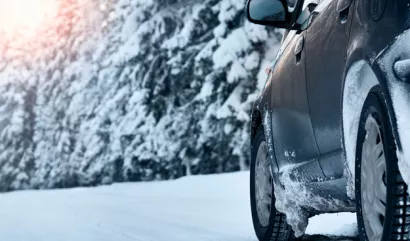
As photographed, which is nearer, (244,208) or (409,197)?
(409,197)

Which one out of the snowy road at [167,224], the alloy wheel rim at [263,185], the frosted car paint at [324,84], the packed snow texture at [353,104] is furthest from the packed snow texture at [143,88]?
the packed snow texture at [353,104]

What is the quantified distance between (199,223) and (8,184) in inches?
1287

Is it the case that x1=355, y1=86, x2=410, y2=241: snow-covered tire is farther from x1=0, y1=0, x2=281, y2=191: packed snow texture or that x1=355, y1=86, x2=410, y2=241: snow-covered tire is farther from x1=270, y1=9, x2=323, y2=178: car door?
x1=0, y1=0, x2=281, y2=191: packed snow texture

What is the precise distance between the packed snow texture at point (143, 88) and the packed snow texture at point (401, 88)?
1650 centimetres

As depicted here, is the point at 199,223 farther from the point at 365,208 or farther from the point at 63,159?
the point at 63,159

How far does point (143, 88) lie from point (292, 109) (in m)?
20.0

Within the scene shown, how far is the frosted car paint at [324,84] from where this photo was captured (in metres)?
2.55

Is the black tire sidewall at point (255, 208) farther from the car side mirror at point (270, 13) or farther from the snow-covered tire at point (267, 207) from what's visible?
the car side mirror at point (270, 13)

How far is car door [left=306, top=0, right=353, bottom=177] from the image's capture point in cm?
320

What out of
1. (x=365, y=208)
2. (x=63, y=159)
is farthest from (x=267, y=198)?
(x=63, y=159)

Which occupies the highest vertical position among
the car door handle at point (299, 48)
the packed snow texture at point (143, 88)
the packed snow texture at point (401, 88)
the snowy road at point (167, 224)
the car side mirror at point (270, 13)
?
the packed snow texture at point (143, 88)

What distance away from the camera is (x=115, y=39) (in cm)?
2578

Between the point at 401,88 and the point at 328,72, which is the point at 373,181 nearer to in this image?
the point at 401,88

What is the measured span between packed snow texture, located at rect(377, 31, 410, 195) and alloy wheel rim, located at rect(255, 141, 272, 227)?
294 centimetres
